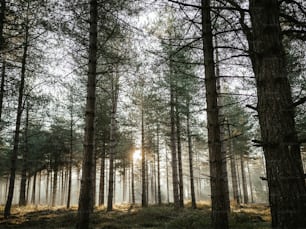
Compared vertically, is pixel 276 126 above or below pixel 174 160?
below

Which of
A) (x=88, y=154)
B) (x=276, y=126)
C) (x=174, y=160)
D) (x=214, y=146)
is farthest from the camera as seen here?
(x=174, y=160)

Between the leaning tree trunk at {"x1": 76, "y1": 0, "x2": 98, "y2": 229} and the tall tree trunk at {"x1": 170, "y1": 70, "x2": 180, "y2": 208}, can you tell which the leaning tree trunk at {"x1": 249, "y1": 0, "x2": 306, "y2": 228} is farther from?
the tall tree trunk at {"x1": 170, "y1": 70, "x2": 180, "y2": 208}

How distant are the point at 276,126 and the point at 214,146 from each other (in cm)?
255

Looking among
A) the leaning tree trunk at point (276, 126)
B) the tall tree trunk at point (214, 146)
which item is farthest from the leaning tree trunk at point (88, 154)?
the leaning tree trunk at point (276, 126)

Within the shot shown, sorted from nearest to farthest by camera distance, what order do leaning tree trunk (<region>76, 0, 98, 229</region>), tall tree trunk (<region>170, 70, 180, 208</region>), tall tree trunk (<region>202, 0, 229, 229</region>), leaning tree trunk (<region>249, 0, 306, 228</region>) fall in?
leaning tree trunk (<region>249, 0, 306, 228</region>) → tall tree trunk (<region>202, 0, 229, 229</region>) → leaning tree trunk (<region>76, 0, 98, 229</region>) → tall tree trunk (<region>170, 70, 180, 208</region>)

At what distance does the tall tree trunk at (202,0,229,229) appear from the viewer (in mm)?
5297

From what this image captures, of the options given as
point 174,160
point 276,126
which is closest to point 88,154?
point 276,126

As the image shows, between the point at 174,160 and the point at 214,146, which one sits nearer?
the point at 214,146

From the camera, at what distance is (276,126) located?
3.03 metres

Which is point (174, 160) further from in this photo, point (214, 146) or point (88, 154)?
point (214, 146)

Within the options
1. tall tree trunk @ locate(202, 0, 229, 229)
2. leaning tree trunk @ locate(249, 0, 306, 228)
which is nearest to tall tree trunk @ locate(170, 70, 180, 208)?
tall tree trunk @ locate(202, 0, 229, 229)

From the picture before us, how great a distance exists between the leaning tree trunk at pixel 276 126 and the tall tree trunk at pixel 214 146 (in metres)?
2.00

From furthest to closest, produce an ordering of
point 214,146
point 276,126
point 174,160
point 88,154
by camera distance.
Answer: point 174,160, point 88,154, point 214,146, point 276,126

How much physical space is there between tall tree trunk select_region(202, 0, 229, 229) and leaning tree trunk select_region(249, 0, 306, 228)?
78.6 inches
